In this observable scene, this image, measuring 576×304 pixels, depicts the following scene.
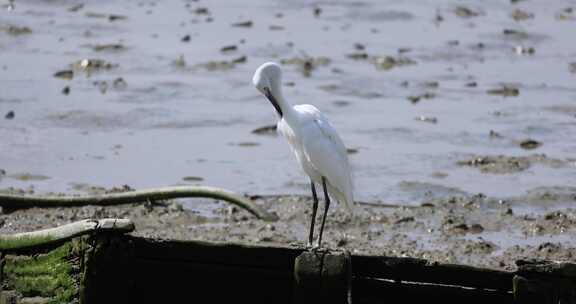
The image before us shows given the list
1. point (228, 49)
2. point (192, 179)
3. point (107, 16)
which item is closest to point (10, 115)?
point (192, 179)

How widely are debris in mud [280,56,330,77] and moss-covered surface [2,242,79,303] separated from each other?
8.65 metres

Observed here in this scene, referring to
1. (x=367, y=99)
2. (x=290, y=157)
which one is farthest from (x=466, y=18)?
(x=290, y=157)

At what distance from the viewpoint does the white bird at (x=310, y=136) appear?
8.33m

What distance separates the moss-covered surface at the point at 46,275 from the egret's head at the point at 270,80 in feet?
6.04

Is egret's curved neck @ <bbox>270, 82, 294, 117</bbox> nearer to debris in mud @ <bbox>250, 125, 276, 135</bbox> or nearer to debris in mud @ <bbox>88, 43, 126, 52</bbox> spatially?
debris in mud @ <bbox>250, 125, 276, 135</bbox>

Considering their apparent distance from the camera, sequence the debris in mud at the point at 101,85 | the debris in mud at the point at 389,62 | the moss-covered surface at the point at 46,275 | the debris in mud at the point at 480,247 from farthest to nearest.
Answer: the debris in mud at the point at 389,62, the debris in mud at the point at 101,85, the debris in mud at the point at 480,247, the moss-covered surface at the point at 46,275

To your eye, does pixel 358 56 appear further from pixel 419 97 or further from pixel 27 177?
pixel 27 177

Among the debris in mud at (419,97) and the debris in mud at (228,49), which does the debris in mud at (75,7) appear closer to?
the debris in mud at (228,49)

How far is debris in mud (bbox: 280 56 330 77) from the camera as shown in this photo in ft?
51.8

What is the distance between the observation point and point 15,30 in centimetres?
1762

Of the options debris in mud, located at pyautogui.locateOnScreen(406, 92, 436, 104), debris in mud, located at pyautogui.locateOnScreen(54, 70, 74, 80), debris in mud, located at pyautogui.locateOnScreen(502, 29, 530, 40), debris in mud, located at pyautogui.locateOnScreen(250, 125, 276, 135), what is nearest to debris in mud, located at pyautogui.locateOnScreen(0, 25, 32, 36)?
debris in mud, located at pyautogui.locateOnScreen(54, 70, 74, 80)

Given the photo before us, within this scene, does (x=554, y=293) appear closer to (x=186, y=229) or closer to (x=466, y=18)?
(x=186, y=229)

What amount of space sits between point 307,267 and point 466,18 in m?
13.0

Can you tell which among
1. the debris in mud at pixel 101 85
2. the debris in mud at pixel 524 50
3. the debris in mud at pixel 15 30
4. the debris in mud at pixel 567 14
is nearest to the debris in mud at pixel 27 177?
the debris in mud at pixel 101 85
